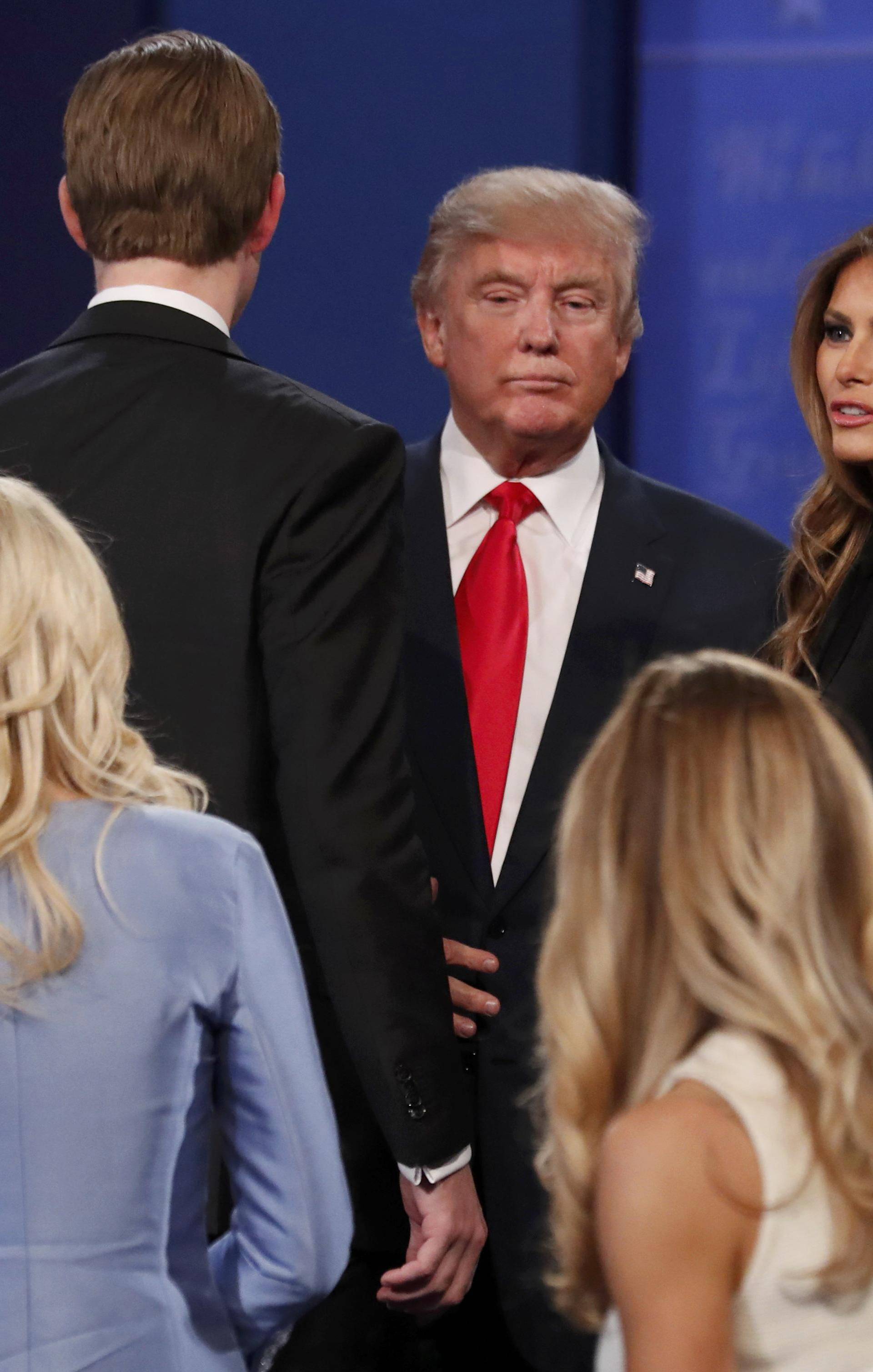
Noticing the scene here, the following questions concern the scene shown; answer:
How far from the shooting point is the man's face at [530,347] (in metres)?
2.46

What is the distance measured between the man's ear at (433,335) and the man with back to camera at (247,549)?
0.74 m

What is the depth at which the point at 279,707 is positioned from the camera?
5.77ft

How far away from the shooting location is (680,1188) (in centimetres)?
112

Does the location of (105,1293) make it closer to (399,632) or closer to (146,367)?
(399,632)

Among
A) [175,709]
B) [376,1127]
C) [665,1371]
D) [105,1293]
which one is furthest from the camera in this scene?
[376,1127]

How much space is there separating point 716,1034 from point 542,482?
1.38 m

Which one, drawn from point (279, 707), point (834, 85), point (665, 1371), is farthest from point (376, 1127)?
point (834, 85)

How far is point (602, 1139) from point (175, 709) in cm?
73

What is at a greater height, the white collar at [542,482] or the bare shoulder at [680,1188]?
the white collar at [542,482]

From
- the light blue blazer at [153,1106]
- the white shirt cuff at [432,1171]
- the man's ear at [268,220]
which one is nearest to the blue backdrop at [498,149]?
the man's ear at [268,220]

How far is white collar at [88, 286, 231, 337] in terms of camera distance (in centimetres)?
183

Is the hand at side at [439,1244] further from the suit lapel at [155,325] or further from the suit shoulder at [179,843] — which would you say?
the suit lapel at [155,325]

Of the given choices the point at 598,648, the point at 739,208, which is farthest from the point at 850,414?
the point at 739,208

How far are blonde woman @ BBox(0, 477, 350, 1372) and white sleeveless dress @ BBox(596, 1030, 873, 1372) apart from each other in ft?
1.04
